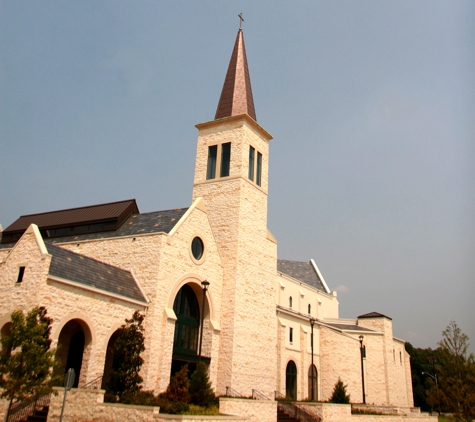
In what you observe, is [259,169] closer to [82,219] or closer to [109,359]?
[82,219]

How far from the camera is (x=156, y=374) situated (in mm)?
25562

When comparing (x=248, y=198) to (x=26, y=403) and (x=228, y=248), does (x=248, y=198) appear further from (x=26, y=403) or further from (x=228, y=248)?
(x=26, y=403)

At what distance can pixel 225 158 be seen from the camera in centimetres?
3581

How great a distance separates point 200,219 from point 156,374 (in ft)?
33.3

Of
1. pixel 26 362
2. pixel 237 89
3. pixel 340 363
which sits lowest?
pixel 26 362

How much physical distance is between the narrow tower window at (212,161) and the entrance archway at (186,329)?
350 inches

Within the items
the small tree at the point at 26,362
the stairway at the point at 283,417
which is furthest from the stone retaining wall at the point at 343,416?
the small tree at the point at 26,362

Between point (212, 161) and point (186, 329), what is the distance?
1261 cm

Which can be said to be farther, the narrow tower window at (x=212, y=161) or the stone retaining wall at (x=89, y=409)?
the narrow tower window at (x=212, y=161)

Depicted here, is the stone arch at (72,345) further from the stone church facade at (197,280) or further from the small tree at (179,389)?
the small tree at (179,389)

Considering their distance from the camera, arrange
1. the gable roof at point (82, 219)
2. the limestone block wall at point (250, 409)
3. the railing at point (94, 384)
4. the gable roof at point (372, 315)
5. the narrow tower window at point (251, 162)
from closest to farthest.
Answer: the railing at point (94, 384) < the limestone block wall at point (250, 409) < the gable roof at point (82, 219) < the narrow tower window at point (251, 162) < the gable roof at point (372, 315)

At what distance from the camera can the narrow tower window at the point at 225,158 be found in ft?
116

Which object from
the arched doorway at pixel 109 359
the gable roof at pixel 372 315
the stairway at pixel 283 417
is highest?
the gable roof at pixel 372 315

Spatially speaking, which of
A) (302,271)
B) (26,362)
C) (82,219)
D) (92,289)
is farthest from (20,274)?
(302,271)
